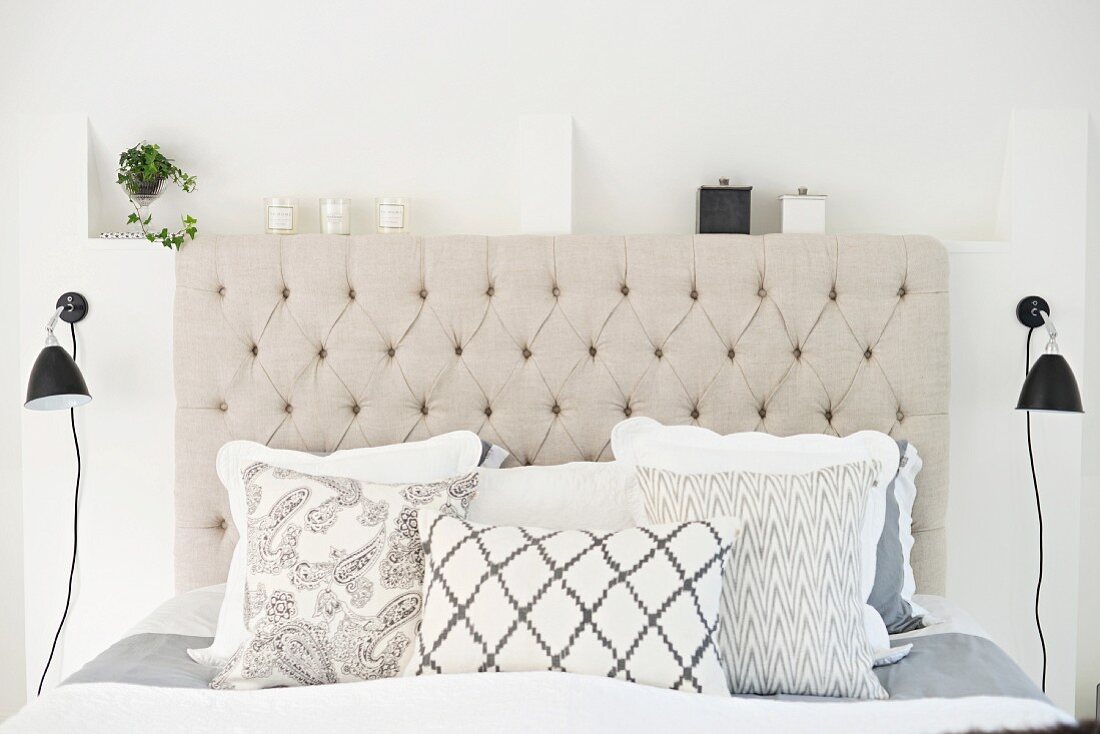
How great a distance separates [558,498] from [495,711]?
62 centimetres

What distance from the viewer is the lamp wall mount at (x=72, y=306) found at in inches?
86.9

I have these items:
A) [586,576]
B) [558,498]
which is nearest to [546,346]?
[558,498]

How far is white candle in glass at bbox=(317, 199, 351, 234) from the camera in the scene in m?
2.17

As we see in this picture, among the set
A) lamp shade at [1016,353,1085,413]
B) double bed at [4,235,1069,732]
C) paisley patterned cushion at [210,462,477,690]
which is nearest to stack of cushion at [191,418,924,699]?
paisley patterned cushion at [210,462,477,690]

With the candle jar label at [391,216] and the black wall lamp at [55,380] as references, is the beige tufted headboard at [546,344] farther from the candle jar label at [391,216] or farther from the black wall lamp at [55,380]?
the black wall lamp at [55,380]

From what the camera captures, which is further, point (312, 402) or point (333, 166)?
point (333, 166)

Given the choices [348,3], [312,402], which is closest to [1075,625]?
[312,402]

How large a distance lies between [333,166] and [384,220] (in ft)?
0.79

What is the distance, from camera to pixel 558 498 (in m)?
1.85

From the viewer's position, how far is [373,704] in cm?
133

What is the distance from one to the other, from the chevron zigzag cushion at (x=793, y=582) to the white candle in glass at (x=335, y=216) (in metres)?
1.09

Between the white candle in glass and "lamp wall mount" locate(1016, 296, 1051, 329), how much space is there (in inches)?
65.9

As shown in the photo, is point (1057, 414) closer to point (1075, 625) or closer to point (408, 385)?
point (1075, 625)

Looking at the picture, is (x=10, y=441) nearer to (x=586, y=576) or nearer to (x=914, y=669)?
(x=586, y=576)
